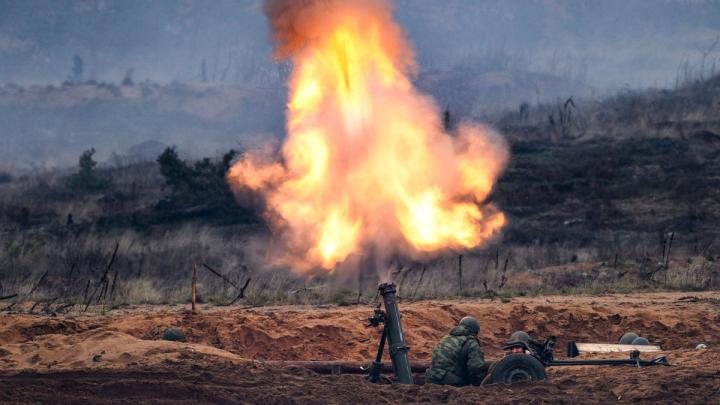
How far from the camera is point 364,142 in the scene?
773 inches

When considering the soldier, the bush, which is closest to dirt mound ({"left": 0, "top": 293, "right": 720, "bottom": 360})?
the soldier

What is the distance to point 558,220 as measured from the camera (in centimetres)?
3716

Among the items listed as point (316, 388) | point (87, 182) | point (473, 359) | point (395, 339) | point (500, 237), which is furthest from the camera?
point (87, 182)

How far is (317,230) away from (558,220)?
60.2 feet

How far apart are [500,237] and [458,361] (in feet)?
67.0

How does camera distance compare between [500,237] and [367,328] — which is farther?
[500,237]

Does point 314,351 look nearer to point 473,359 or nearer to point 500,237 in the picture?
point 473,359

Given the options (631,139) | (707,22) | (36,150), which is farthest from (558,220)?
(707,22)

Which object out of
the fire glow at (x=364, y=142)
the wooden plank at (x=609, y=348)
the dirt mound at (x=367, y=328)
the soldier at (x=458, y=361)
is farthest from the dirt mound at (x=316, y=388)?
the fire glow at (x=364, y=142)

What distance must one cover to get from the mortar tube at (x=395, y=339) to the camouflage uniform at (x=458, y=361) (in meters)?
0.36

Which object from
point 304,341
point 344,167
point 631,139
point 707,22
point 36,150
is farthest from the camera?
point 707,22

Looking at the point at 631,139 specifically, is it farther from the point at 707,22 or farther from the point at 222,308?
the point at 707,22

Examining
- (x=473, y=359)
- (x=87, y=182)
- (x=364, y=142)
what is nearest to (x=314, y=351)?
(x=364, y=142)

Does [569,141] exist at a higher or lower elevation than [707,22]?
lower
